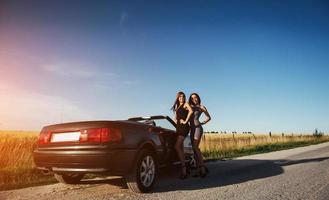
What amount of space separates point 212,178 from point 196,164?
106 cm

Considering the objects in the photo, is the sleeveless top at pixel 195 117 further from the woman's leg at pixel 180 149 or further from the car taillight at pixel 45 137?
the car taillight at pixel 45 137

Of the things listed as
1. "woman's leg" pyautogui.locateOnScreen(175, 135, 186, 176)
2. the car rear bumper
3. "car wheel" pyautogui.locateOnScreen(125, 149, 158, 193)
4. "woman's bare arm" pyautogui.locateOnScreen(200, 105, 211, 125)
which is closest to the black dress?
"woman's leg" pyautogui.locateOnScreen(175, 135, 186, 176)

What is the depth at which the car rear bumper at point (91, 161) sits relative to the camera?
537cm

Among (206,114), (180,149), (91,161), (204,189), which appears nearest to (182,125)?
(180,149)

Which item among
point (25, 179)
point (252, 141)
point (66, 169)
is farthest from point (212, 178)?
point (252, 141)

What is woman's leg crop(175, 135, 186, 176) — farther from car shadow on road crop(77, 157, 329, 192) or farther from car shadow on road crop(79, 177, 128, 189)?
car shadow on road crop(79, 177, 128, 189)

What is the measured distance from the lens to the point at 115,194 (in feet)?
18.6

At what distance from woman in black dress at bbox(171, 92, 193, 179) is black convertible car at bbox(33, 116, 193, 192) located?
1117 millimetres

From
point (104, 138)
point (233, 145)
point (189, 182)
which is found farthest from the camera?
point (233, 145)

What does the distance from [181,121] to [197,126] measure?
0.56 metres

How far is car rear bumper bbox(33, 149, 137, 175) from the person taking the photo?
211 inches

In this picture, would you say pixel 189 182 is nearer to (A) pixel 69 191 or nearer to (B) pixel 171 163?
(B) pixel 171 163

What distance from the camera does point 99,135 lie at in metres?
5.49

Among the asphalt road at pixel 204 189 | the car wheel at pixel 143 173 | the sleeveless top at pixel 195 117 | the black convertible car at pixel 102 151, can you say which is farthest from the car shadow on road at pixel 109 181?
the sleeveless top at pixel 195 117
